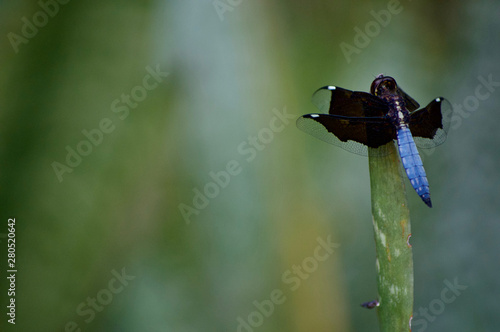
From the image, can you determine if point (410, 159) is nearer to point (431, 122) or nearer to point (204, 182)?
point (431, 122)

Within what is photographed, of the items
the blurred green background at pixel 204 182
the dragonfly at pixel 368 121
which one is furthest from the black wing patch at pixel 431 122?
the blurred green background at pixel 204 182

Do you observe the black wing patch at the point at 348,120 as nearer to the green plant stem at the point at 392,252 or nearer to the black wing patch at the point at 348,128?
the black wing patch at the point at 348,128

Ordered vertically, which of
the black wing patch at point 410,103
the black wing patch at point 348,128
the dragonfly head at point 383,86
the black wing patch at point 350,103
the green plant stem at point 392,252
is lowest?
the green plant stem at point 392,252

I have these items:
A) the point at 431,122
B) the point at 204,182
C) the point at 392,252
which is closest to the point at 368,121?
the point at 431,122

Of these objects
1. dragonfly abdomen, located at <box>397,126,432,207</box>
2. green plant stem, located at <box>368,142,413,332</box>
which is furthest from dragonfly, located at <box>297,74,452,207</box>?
green plant stem, located at <box>368,142,413,332</box>

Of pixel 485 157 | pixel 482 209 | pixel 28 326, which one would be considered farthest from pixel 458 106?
pixel 28 326

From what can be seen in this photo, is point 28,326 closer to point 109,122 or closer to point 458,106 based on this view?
point 109,122

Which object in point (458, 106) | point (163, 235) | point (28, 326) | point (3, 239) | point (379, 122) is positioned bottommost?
point (28, 326)
